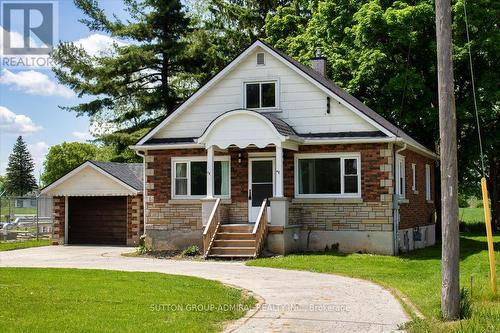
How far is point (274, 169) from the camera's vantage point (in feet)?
76.5

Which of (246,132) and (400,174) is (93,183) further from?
(400,174)

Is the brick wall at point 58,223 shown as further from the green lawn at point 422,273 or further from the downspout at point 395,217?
the downspout at point 395,217

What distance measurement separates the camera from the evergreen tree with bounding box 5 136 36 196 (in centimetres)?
10350

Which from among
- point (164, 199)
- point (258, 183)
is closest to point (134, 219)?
point (164, 199)

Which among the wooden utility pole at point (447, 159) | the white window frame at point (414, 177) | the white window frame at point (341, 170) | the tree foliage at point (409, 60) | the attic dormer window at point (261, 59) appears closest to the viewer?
the wooden utility pole at point (447, 159)

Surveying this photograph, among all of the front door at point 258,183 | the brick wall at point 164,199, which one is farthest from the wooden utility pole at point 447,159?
the brick wall at point 164,199

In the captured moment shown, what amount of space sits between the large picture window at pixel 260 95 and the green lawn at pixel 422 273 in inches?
227

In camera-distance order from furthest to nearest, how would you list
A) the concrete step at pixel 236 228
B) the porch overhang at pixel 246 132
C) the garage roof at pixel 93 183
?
the garage roof at pixel 93 183, the concrete step at pixel 236 228, the porch overhang at pixel 246 132

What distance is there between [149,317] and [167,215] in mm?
14517

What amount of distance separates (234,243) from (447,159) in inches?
478

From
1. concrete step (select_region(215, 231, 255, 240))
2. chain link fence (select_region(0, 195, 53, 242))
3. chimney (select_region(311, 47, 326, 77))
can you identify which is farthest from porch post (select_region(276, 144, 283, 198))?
chain link fence (select_region(0, 195, 53, 242))

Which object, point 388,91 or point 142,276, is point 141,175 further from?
point 142,276

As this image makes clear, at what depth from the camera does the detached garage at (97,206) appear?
91.8 ft

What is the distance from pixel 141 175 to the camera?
3080 cm
